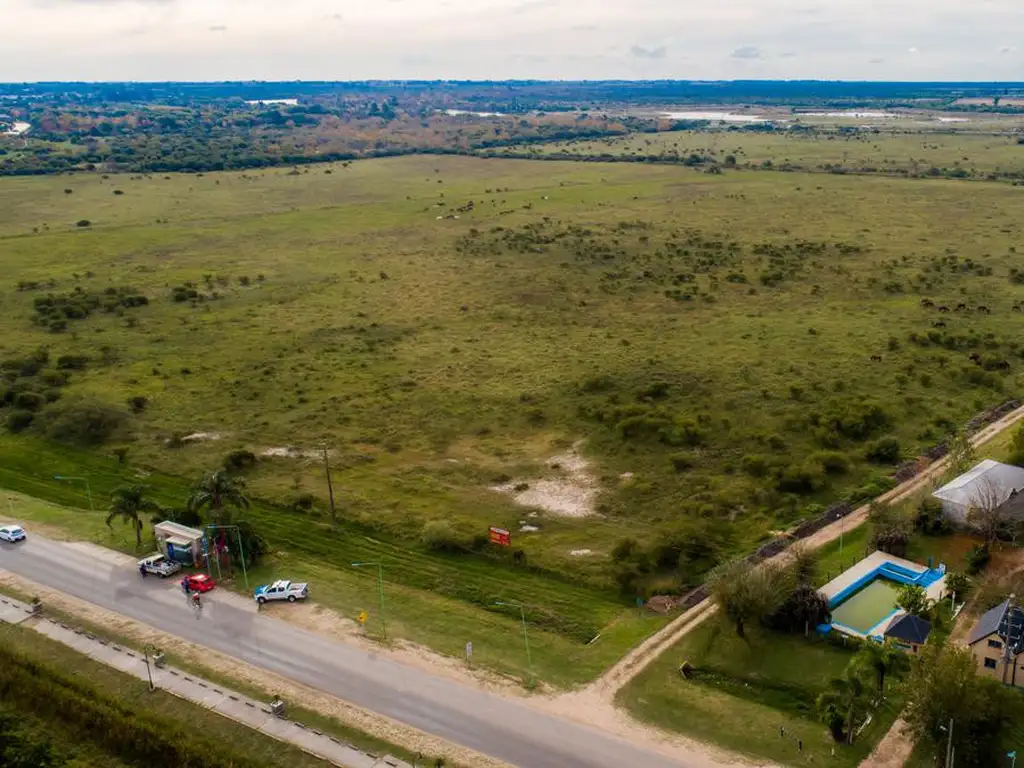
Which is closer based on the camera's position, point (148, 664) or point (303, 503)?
point (148, 664)

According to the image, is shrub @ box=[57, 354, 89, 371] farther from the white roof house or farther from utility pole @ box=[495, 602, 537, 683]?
the white roof house

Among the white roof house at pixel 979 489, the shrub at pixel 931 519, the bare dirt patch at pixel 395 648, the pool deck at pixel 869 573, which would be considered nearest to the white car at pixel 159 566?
the bare dirt patch at pixel 395 648

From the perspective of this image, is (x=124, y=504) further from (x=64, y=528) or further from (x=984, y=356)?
(x=984, y=356)

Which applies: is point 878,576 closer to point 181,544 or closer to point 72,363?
point 181,544

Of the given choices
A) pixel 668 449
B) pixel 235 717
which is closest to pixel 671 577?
pixel 668 449

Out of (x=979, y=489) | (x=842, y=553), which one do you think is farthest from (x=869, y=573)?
(x=979, y=489)

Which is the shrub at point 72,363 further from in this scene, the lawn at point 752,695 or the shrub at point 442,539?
the lawn at point 752,695
